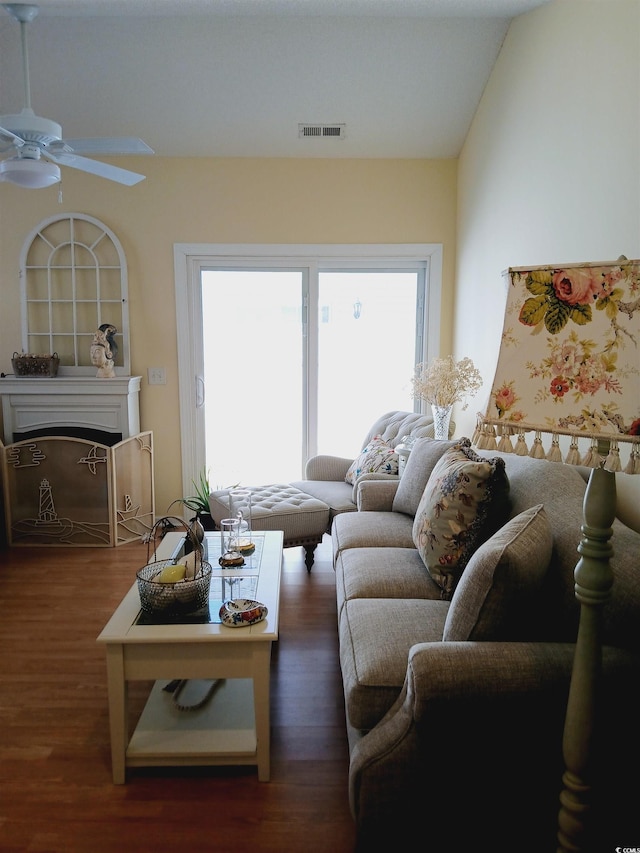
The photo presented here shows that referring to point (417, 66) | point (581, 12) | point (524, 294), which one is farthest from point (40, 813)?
point (417, 66)

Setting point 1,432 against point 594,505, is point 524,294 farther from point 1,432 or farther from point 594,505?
point 1,432

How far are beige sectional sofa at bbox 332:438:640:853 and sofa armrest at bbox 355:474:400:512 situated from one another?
147cm

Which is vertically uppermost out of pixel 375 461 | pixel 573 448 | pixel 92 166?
pixel 92 166

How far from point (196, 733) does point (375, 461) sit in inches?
76.3

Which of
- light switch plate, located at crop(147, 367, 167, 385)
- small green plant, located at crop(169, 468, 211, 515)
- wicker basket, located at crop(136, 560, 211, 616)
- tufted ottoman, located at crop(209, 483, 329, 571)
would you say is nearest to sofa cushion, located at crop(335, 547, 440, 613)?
wicker basket, located at crop(136, 560, 211, 616)

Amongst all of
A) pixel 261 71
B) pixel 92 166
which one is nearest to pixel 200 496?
pixel 92 166

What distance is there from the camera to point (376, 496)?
3000 mm

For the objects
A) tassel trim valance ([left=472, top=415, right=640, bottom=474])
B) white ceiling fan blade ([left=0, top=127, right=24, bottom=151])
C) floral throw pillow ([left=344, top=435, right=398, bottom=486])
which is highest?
white ceiling fan blade ([left=0, top=127, right=24, bottom=151])

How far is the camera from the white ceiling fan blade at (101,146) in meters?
2.45

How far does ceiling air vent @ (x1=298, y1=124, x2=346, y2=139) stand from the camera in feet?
12.0

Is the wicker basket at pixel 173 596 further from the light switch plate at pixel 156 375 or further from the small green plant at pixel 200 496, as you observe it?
the light switch plate at pixel 156 375

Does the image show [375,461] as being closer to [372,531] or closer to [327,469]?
[327,469]

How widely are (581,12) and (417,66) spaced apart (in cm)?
128

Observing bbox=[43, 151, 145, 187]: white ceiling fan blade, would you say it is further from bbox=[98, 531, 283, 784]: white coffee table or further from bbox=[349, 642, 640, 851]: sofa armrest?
bbox=[349, 642, 640, 851]: sofa armrest
